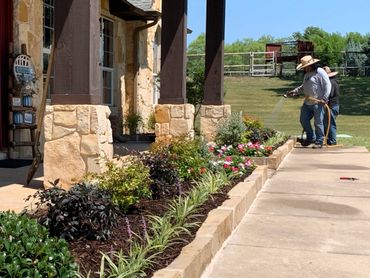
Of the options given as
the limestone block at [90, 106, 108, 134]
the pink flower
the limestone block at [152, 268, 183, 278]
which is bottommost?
the limestone block at [152, 268, 183, 278]

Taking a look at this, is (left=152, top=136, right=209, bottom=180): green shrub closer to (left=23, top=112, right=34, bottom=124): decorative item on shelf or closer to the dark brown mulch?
the dark brown mulch

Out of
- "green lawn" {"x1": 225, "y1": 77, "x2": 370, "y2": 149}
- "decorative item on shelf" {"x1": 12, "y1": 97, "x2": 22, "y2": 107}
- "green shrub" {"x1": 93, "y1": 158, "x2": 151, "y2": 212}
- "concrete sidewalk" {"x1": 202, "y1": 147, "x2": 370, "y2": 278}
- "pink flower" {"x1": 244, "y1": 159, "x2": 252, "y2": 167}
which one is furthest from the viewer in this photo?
"green lawn" {"x1": 225, "y1": 77, "x2": 370, "y2": 149}

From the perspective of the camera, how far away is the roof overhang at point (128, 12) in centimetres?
1410

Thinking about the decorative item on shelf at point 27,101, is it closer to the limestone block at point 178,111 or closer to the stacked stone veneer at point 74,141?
the limestone block at point 178,111

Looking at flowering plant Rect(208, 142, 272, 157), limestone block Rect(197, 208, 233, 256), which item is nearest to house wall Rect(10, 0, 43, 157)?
flowering plant Rect(208, 142, 272, 157)

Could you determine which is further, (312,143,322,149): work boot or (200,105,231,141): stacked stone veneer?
(312,143,322,149): work boot

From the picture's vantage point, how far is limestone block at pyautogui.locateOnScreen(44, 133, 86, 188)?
6.18 metres

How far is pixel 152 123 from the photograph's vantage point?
16.3 metres

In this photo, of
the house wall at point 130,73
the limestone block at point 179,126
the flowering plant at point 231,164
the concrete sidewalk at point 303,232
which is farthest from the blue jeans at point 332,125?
the house wall at point 130,73

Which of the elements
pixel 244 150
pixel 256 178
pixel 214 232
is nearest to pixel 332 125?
pixel 244 150

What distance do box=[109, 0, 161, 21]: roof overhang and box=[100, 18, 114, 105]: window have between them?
38 cm

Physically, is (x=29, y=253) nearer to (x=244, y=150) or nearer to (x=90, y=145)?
(x=90, y=145)

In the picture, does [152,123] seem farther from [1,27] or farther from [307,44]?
[307,44]

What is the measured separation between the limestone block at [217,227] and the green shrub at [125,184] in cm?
69
